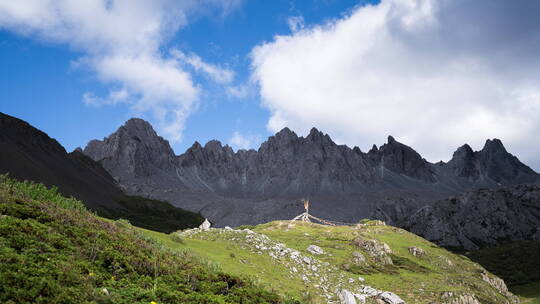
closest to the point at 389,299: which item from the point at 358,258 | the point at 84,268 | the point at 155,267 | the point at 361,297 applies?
the point at 361,297

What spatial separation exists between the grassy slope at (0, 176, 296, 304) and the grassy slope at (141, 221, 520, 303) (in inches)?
324

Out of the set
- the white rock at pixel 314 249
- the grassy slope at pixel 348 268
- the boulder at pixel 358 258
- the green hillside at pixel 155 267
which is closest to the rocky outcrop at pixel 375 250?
the grassy slope at pixel 348 268

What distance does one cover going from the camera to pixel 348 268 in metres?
37.4

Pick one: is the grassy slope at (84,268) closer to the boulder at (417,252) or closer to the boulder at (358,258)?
the boulder at (358,258)

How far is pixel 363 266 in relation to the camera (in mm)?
40281

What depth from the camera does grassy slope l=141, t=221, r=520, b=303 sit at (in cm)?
2739

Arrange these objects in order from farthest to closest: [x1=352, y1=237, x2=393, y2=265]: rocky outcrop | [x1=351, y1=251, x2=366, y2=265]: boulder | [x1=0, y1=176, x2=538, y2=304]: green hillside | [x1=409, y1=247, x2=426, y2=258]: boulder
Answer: [x1=409, y1=247, x2=426, y2=258]: boulder → [x1=352, y1=237, x2=393, y2=265]: rocky outcrop → [x1=351, y1=251, x2=366, y2=265]: boulder → [x1=0, y1=176, x2=538, y2=304]: green hillside

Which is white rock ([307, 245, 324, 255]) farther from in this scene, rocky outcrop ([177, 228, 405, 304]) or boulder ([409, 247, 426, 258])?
boulder ([409, 247, 426, 258])

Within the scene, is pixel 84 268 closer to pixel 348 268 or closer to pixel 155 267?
pixel 155 267

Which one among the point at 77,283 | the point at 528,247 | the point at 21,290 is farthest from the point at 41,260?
the point at 528,247

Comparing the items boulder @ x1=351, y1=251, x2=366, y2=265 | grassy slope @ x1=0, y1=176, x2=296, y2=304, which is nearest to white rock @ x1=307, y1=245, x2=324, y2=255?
boulder @ x1=351, y1=251, x2=366, y2=265

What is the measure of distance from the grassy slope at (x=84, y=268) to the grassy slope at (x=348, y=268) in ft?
27.0

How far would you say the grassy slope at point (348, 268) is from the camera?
89.9ft

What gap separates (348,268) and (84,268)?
98.9 ft
